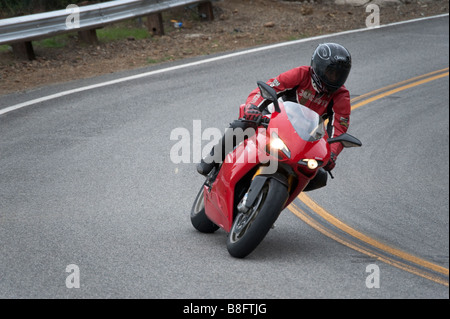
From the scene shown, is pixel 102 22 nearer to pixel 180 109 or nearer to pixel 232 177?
pixel 180 109

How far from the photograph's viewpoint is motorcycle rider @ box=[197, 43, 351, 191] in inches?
239

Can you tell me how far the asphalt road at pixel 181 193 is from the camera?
5496mm

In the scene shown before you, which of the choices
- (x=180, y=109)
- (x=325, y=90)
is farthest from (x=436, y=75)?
(x=325, y=90)

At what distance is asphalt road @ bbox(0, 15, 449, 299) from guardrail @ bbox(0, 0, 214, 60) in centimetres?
137

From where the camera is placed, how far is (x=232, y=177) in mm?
5879

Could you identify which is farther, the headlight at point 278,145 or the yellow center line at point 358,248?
the yellow center line at point 358,248

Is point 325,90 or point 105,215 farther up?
point 325,90

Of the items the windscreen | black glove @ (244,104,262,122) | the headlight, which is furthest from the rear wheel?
the windscreen

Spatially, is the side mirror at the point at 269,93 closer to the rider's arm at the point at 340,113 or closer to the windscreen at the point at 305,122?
the windscreen at the point at 305,122

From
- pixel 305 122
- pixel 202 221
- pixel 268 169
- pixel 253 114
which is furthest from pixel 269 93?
pixel 202 221

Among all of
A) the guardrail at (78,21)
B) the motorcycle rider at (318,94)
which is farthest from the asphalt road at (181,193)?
the guardrail at (78,21)

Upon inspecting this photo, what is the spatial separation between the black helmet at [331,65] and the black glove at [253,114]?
28.9 inches

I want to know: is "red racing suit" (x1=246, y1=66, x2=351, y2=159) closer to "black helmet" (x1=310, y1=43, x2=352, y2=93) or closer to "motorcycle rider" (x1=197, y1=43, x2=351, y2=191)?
"motorcycle rider" (x1=197, y1=43, x2=351, y2=191)

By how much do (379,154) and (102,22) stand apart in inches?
263
